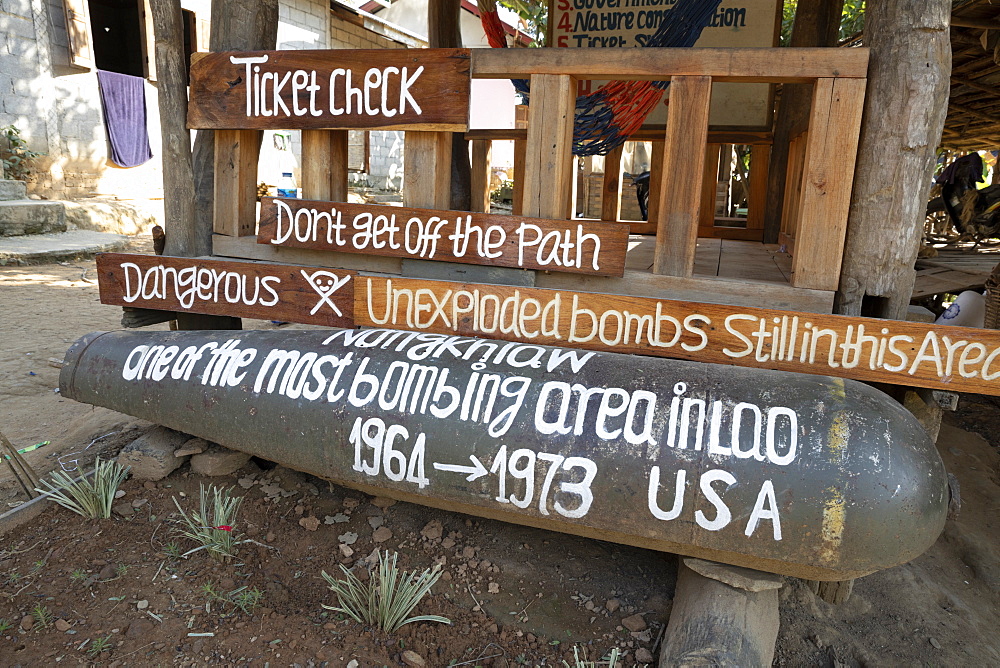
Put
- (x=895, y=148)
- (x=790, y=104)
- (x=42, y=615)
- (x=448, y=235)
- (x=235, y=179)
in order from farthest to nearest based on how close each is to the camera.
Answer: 1. (x=790, y=104)
2. (x=235, y=179)
3. (x=448, y=235)
4. (x=895, y=148)
5. (x=42, y=615)

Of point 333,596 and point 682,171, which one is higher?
point 682,171

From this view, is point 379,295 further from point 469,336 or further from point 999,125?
point 999,125

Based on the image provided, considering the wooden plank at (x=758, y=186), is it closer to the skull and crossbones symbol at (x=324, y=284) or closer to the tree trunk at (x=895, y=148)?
the tree trunk at (x=895, y=148)

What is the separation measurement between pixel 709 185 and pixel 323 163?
308 centimetres

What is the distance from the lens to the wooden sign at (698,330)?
231 centimetres

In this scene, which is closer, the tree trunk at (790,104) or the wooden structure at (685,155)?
the wooden structure at (685,155)

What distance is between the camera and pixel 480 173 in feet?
18.4

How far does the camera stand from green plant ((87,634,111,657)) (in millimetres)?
2109

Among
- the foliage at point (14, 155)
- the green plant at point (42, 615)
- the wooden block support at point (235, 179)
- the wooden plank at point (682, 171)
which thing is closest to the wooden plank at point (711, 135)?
the wooden block support at point (235, 179)

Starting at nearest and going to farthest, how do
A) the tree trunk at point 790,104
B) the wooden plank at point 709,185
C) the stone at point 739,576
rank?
the stone at point 739,576 → the tree trunk at point 790,104 → the wooden plank at point 709,185

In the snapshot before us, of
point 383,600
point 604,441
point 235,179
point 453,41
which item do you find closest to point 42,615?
point 383,600

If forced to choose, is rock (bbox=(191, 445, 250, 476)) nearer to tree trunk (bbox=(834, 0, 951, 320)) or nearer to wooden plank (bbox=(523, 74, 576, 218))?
wooden plank (bbox=(523, 74, 576, 218))

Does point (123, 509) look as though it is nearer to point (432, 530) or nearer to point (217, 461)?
point (217, 461)

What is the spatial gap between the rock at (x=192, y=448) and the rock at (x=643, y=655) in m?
2.12
